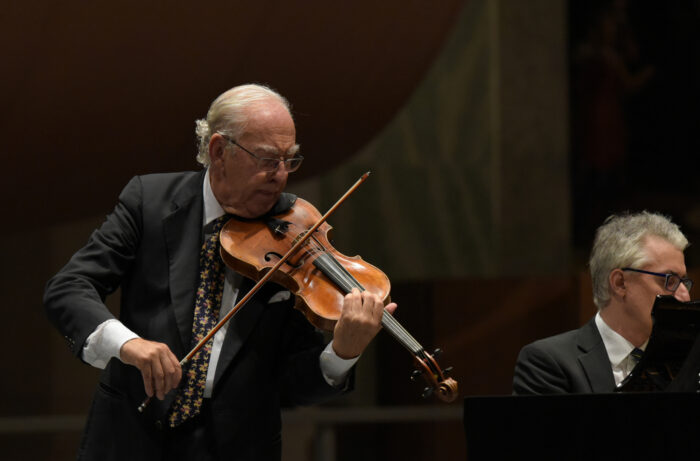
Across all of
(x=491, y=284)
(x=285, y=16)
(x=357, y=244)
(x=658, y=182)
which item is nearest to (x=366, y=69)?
(x=285, y=16)

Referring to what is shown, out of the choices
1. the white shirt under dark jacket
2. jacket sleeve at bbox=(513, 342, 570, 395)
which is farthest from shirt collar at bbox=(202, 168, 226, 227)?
jacket sleeve at bbox=(513, 342, 570, 395)

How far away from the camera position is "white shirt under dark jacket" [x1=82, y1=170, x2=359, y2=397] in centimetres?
193

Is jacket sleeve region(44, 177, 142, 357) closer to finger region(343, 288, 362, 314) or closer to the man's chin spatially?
the man's chin

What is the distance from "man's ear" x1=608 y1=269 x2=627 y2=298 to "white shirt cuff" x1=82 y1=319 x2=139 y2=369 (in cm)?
128

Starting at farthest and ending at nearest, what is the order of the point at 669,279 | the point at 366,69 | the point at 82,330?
the point at 366,69 < the point at 669,279 < the point at 82,330

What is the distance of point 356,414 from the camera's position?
443cm

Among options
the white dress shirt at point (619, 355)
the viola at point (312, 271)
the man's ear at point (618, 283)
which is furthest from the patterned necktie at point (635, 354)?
the viola at point (312, 271)

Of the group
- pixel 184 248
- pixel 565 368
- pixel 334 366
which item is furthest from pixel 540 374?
pixel 184 248

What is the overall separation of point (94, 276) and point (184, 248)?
193 mm

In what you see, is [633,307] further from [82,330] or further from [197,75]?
[197,75]

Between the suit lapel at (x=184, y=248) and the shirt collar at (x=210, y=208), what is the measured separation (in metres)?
0.01

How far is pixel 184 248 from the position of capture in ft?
7.01

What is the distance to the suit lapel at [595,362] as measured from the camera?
2.52 meters

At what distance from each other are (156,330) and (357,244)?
14.8 ft
